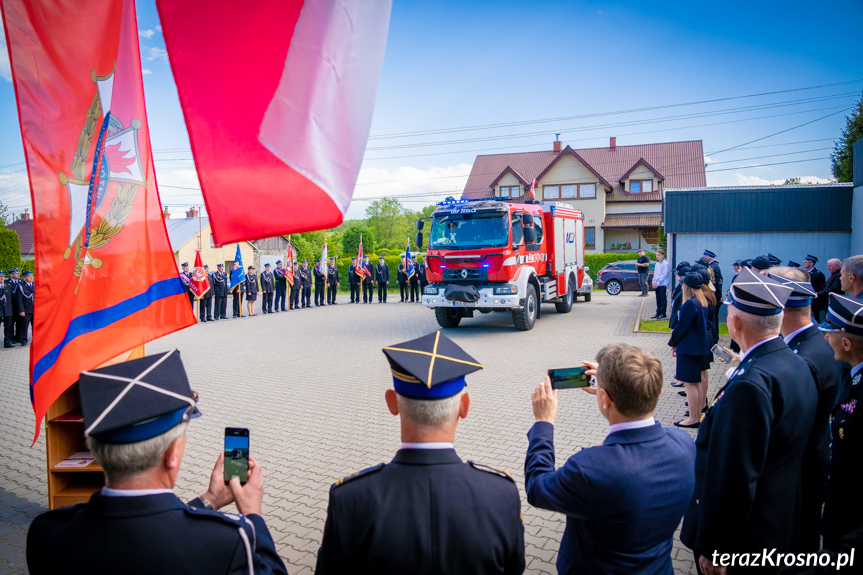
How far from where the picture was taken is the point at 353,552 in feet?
5.71

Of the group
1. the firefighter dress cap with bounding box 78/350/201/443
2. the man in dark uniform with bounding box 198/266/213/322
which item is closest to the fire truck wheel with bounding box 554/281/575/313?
the man in dark uniform with bounding box 198/266/213/322

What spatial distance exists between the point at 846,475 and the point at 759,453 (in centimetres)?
51

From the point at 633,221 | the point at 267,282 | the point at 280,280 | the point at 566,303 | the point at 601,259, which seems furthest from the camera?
the point at 633,221

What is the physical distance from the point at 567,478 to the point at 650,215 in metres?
45.9

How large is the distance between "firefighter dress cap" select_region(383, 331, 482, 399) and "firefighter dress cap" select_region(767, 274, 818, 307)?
220cm

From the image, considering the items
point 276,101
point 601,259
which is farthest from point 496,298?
point 601,259

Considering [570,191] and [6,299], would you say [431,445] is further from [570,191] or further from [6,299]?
[570,191]

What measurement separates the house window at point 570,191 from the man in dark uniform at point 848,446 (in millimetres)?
43989

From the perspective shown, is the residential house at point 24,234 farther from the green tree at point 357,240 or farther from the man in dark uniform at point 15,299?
the man in dark uniform at point 15,299

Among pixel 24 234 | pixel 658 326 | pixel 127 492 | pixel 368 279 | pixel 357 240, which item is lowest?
pixel 658 326

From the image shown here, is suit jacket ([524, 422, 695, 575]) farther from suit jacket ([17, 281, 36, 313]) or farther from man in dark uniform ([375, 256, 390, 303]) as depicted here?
man in dark uniform ([375, 256, 390, 303])

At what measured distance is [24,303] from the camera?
14203 mm

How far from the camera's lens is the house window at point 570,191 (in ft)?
147

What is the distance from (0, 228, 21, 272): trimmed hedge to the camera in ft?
105
